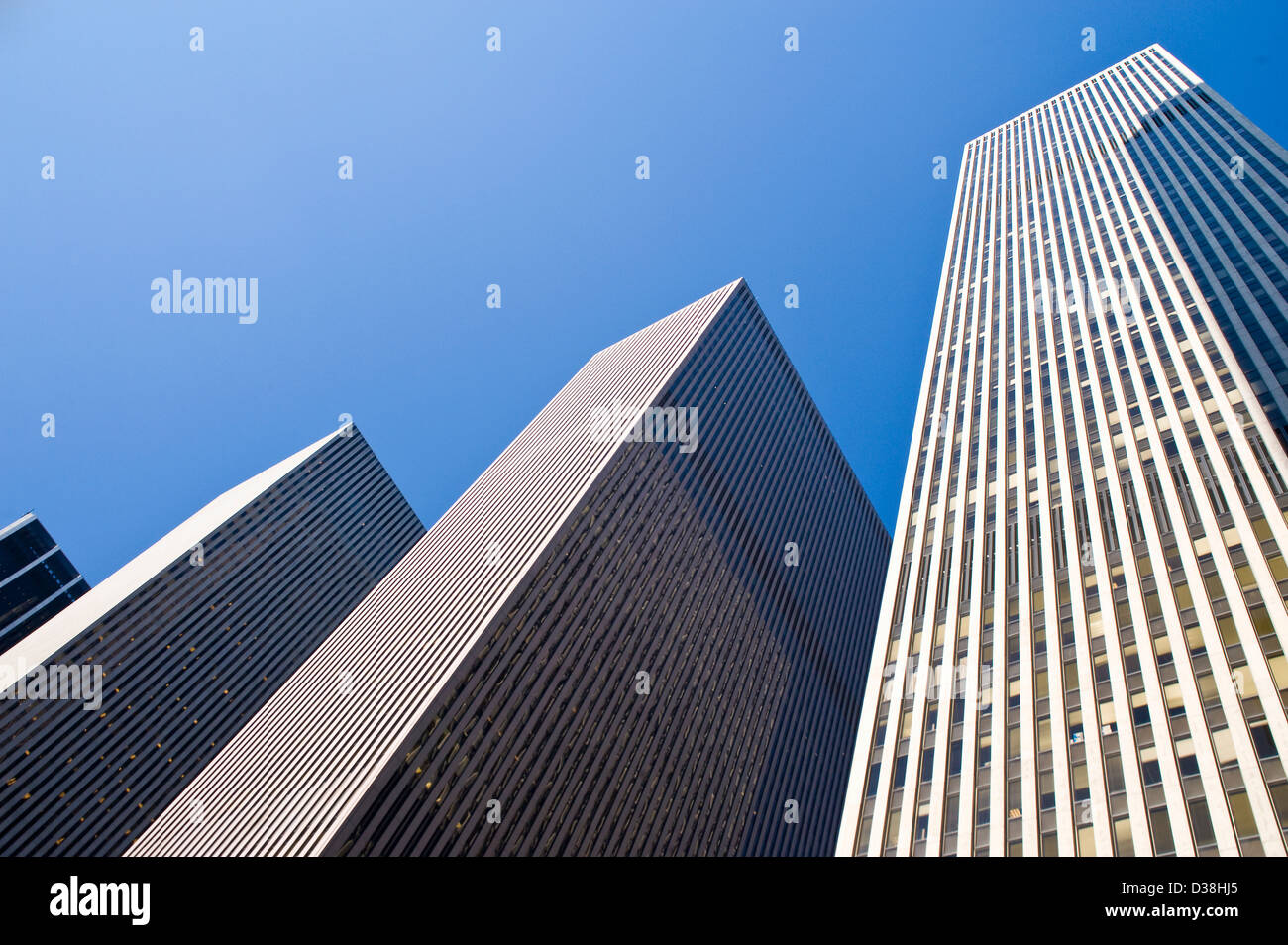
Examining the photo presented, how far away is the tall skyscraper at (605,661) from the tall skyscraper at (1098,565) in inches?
1456

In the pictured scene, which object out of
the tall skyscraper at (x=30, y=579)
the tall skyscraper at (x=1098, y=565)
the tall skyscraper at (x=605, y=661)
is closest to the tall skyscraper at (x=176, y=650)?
the tall skyscraper at (x=30, y=579)

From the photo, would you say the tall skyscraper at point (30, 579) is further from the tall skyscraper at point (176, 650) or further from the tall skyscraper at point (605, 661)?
the tall skyscraper at point (605, 661)

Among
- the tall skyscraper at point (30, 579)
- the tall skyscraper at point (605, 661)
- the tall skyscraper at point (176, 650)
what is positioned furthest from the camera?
the tall skyscraper at point (30, 579)

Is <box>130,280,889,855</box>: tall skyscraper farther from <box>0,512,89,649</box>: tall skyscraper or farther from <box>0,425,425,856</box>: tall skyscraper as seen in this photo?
<box>0,512,89,649</box>: tall skyscraper

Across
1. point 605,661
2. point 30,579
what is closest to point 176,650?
point 30,579

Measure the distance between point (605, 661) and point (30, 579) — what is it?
416ft

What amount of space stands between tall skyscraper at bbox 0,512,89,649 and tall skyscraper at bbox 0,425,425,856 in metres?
11.5

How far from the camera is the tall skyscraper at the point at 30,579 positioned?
134m

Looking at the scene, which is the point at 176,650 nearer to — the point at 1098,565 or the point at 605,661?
the point at 605,661

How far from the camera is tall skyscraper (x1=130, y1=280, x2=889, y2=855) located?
200ft

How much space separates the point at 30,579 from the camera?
140125 mm

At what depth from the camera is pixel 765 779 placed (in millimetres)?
94375
